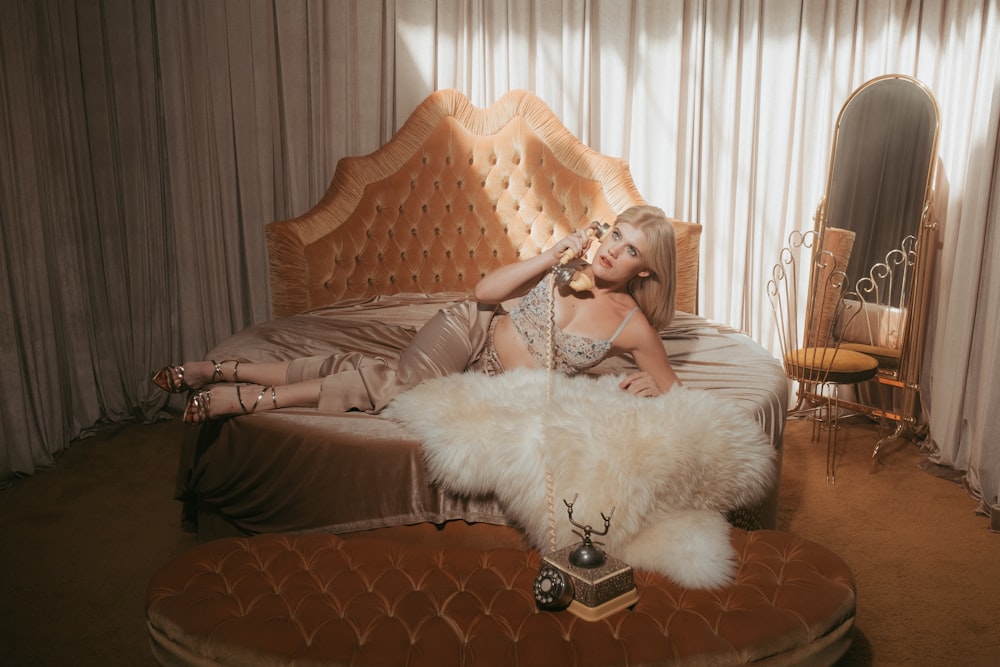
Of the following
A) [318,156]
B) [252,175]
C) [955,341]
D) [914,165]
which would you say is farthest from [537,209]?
[955,341]

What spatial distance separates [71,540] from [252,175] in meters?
2.16

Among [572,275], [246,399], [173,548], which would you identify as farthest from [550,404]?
[173,548]

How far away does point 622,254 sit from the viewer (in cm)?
252

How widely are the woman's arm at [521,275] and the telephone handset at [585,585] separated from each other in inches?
43.0

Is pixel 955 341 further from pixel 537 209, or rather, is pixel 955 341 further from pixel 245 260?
pixel 245 260

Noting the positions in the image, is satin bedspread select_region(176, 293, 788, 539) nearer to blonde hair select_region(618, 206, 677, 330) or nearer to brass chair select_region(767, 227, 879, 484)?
blonde hair select_region(618, 206, 677, 330)

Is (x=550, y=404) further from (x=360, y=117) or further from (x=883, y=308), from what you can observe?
Result: (x=360, y=117)

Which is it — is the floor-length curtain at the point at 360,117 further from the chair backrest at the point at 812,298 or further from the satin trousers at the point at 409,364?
the satin trousers at the point at 409,364

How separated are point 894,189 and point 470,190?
2102mm

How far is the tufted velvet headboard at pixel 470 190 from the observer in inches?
160

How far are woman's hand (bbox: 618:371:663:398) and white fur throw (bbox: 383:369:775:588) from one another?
0.08 m

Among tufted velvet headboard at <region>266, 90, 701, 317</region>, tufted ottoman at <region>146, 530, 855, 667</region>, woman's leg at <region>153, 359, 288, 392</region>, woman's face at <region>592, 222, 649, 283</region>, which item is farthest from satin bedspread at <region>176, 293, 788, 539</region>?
tufted velvet headboard at <region>266, 90, 701, 317</region>

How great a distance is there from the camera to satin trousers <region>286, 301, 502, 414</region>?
2.48 meters

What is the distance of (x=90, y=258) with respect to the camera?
3.88m
